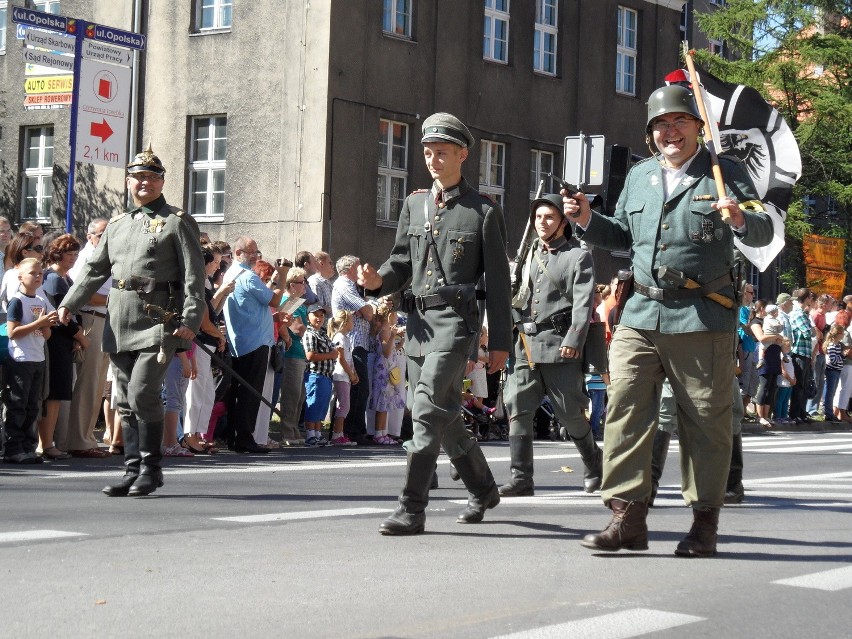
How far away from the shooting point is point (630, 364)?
24.0 ft

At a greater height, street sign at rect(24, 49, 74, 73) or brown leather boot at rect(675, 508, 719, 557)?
street sign at rect(24, 49, 74, 73)

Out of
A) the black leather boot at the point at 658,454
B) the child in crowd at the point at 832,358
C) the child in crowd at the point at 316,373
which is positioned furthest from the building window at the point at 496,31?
the black leather boot at the point at 658,454

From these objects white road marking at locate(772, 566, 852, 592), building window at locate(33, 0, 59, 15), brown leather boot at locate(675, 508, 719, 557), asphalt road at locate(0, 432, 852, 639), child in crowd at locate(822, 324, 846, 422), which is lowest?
asphalt road at locate(0, 432, 852, 639)

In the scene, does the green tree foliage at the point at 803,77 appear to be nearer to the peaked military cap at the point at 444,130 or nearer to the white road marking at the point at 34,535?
the peaked military cap at the point at 444,130

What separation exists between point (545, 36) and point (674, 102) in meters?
24.8

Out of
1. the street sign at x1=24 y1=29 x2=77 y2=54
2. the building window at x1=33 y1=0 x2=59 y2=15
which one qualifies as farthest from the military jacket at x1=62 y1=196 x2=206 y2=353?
the building window at x1=33 y1=0 x2=59 y2=15

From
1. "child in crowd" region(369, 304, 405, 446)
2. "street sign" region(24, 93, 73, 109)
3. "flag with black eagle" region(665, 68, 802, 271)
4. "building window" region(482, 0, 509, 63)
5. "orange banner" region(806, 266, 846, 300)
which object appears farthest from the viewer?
"orange banner" region(806, 266, 846, 300)

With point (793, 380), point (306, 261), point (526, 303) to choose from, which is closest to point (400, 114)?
point (793, 380)

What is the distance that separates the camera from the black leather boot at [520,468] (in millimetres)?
10190

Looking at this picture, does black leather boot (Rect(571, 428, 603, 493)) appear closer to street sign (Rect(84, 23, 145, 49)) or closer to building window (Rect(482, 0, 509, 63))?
street sign (Rect(84, 23, 145, 49))

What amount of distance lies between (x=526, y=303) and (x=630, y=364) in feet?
10.8

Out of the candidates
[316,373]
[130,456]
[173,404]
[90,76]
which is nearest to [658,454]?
[130,456]

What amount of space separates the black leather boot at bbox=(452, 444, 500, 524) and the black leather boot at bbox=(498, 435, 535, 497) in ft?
5.50

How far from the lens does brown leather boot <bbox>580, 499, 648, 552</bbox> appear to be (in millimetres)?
7238
